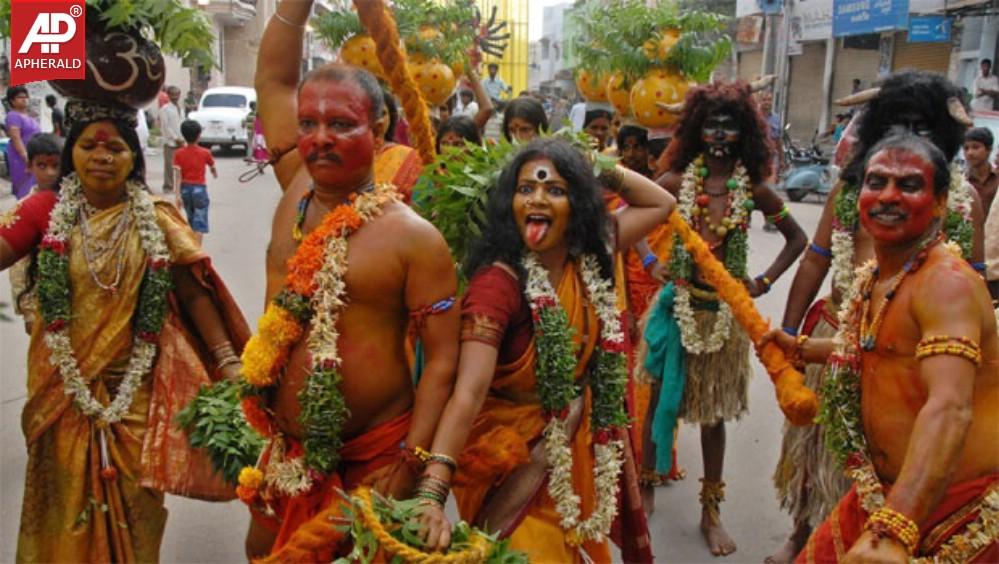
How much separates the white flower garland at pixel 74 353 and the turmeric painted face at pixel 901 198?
2.60m

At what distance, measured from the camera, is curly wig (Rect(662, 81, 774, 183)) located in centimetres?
515

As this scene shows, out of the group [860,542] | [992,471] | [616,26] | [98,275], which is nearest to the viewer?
[860,542]

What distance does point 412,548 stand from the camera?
2.50 metres

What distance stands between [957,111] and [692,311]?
1.59 m

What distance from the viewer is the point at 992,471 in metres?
2.77

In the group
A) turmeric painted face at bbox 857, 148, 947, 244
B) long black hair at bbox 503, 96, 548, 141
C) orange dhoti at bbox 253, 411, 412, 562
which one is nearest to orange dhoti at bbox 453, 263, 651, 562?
orange dhoti at bbox 253, 411, 412, 562

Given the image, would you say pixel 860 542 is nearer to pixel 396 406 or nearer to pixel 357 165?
pixel 396 406

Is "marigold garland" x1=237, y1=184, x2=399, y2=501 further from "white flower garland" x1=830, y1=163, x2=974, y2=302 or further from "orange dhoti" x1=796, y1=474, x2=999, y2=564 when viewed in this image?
"white flower garland" x1=830, y1=163, x2=974, y2=302

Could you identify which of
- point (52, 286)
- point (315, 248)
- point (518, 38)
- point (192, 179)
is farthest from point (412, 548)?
point (518, 38)

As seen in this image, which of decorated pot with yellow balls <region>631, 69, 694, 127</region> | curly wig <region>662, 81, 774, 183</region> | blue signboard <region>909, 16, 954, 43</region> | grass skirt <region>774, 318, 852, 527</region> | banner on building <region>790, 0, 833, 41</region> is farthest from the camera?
banner on building <region>790, 0, 833, 41</region>

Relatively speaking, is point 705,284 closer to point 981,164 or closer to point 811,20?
point 981,164

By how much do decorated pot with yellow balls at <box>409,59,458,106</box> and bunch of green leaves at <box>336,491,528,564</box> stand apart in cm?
523

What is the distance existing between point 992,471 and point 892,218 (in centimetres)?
79

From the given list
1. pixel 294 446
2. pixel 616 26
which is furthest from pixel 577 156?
pixel 616 26
